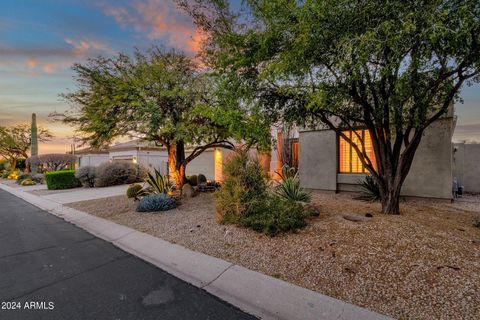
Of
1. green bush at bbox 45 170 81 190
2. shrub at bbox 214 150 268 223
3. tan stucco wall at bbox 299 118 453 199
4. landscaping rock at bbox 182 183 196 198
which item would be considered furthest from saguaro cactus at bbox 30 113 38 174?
tan stucco wall at bbox 299 118 453 199

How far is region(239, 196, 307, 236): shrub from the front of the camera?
5070 mm

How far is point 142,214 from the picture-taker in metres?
7.69

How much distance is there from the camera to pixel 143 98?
9.05 m

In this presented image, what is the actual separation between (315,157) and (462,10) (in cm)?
760

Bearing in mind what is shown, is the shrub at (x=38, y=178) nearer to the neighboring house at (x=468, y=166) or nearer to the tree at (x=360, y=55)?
the tree at (x=360, y=55)

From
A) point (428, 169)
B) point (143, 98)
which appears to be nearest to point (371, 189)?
point (428, 169)

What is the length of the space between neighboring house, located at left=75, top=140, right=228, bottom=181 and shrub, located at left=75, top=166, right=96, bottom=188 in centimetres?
283

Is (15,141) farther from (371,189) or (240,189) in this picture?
(371,189)

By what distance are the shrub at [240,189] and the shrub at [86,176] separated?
50.3ft

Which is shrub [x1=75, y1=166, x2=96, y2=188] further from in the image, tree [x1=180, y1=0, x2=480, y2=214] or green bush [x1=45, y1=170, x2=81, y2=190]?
tree [x1=180, y1=0, x2=480, y2=214]

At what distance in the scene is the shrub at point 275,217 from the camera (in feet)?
16.6

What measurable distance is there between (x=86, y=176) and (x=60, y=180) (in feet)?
5.57

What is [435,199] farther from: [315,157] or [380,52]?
[380,52]

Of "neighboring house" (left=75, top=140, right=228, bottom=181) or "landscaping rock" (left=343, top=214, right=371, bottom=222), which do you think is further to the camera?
"neighboring house" (left=75, top=140, right=228, bottom=181)
